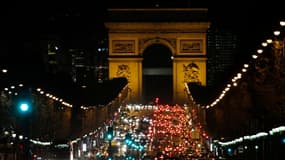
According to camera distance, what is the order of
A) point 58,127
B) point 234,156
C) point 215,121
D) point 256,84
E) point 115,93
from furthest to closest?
point 115,93 → point 215,121 → point 58,127 → point 234,156 → point 256,84

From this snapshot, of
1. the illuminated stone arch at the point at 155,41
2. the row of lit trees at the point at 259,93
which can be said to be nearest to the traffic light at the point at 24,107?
the row of lit trees at the point at 259,93

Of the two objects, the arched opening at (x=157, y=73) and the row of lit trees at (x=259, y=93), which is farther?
the arched opening at (x=157, y=73)

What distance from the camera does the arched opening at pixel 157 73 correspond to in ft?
396

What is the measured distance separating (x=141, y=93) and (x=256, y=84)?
61.8m

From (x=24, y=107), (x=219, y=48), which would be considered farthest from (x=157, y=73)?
(x=24, y=107)

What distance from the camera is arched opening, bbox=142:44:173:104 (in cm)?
12075

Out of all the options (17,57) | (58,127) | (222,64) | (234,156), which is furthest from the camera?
(222,64)

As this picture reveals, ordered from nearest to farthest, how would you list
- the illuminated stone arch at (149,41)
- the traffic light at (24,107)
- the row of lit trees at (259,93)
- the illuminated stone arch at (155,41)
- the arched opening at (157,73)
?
the row of lit trees at (259,93) < the traffic light at (24,107) < the illuminated stone arch at (149,41) < the illuminated stone arch at (155,41) < the arched opening at (157,73)

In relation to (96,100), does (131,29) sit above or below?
above

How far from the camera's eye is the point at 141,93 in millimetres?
108312

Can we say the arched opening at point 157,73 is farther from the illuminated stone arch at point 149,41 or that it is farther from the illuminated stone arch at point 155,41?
the illuminated stone arch at point 149,41

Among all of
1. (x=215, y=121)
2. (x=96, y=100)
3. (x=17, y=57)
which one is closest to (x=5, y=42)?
(x=17, y=57)

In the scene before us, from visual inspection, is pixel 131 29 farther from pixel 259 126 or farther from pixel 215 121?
pixel 259 126

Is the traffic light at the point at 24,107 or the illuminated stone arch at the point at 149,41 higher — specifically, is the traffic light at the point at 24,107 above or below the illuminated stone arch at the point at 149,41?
below
